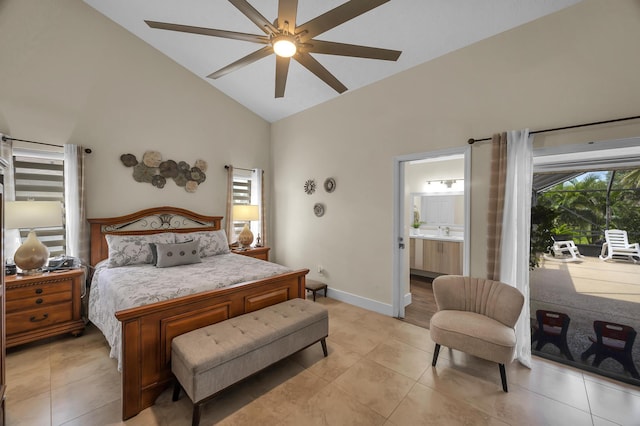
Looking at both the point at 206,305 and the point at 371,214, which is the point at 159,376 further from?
the point at 371,214

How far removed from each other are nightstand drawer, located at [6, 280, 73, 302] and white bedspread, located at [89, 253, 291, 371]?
9.4 inches

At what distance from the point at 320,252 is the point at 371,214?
A: 1.22 meters

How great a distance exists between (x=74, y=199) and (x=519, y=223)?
195 inches

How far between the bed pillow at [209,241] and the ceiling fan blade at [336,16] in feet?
10.0

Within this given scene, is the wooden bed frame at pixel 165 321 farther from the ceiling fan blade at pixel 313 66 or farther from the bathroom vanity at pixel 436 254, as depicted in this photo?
the bathroom vanity at pixel 436 254

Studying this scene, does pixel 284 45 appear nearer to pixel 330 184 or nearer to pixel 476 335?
pixel 330 184

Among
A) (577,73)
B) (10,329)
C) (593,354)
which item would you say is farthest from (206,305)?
(577,73)

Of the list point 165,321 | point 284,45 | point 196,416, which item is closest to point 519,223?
point 284,45

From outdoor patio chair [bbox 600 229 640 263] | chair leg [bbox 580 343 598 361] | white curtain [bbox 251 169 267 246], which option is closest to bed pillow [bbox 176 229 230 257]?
white curtain [bbox 251 169 267 246]

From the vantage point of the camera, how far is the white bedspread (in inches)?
83.9

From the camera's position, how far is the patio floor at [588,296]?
234cm

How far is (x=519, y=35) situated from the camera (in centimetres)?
255

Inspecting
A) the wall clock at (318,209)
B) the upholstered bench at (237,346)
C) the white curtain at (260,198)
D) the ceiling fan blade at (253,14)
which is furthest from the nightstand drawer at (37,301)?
the ceiling fan blade at (253,14)

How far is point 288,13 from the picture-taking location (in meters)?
1.68
